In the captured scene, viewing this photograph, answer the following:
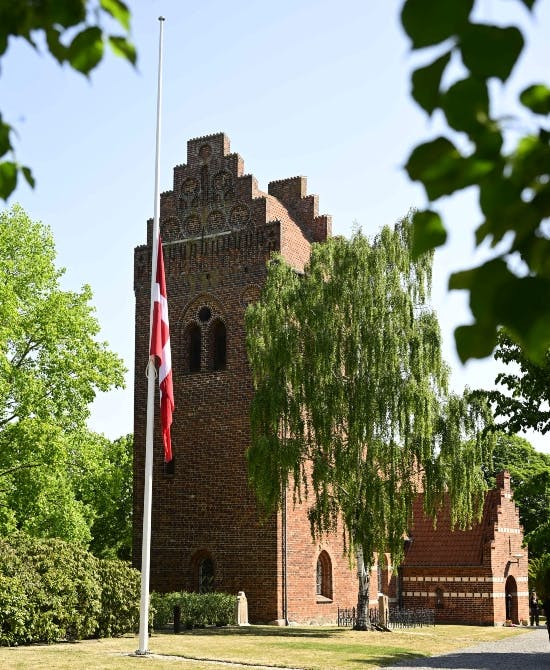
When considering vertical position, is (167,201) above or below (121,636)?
above

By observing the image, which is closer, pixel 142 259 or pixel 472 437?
pixel 472 437

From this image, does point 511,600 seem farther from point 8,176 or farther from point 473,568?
point 8,176

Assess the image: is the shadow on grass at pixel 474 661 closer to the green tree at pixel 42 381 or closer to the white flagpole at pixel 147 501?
the white flagpole at pixel 147 501

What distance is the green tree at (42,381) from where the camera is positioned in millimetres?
26656

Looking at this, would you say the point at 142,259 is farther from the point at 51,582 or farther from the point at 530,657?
the point at 530,657

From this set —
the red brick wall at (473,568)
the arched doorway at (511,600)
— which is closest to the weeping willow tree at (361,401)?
the red brick wall at (473,568)

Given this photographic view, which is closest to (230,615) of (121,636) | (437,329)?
(121,636)

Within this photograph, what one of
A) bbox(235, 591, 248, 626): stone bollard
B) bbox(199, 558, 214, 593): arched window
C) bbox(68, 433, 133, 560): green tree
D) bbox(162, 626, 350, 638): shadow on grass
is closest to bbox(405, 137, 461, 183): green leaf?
bbox(162, 626, 350, 638): shadow on grass

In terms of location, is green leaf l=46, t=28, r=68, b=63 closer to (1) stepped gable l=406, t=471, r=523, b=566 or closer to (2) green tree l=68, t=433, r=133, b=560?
(2) green tree l=68, t=433, r=133, b=560

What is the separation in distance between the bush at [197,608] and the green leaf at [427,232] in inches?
1002

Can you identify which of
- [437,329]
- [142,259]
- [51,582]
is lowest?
[51,582]

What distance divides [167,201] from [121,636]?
14.4m

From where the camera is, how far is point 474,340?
1723mm

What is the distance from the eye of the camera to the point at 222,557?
28.3m
